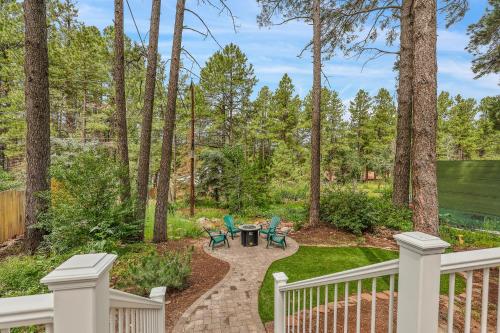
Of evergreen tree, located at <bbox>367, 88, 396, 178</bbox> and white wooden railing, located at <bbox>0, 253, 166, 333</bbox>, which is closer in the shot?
white wooden railing, located at <bbox>0, 253, 166, 333</bbox>

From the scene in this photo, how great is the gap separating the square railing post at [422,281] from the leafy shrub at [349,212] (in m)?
6.82

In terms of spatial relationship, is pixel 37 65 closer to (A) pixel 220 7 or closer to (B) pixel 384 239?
(A) pixel 220 7

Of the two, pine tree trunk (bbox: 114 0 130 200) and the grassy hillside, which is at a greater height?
pine tree trunk (bbox: 114 0 130 200)

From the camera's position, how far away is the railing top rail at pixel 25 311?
0.79m

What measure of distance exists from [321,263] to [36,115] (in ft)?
22.0

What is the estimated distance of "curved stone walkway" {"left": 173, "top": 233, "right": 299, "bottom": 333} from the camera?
11.8 feet

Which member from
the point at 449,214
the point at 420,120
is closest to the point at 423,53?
the point at 420,120

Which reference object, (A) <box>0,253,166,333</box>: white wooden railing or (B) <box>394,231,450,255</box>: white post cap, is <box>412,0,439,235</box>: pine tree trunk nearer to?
(B) <box>394,231,450,255</box>: white post cap

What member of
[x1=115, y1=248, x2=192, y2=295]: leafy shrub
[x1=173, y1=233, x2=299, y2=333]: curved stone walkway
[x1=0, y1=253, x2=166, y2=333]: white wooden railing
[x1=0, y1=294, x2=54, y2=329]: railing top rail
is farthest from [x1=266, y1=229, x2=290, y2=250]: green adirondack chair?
[x1=0, y1=294, x2=54, y2=329]: railing top rail

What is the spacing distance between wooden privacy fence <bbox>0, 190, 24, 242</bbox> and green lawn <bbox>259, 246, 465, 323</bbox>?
7.97 m

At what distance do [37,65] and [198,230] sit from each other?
6.14 m

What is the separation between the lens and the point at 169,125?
22.6ft

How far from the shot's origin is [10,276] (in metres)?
3.73

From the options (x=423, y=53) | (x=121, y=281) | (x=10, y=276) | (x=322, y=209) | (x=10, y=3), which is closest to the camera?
(x=423, y=53)
